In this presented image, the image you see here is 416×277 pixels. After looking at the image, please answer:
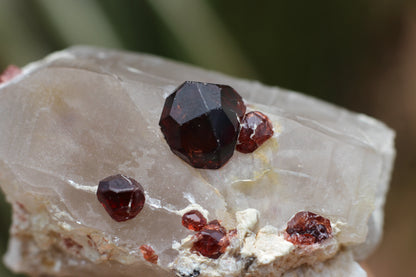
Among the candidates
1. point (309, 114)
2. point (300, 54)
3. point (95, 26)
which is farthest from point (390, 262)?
point (95, 26)

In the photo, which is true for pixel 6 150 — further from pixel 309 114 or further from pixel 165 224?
pixel 309 114

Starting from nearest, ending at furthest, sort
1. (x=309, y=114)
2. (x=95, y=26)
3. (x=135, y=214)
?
(x=135, y=214) < (x=309, y=114) < (x=95, y=26)

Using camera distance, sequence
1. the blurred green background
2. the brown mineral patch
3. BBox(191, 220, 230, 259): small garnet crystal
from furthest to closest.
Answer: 1. the blurred green background
2. the brown mineral patch
3. BBox(191, 220, 230, 259): small garnet crystal

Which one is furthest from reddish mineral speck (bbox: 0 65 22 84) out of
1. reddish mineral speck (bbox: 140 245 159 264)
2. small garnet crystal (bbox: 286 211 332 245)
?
small garnet crystal (bbox: 286 211 332 245)

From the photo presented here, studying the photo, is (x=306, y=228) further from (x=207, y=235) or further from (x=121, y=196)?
(x=121, y=196)

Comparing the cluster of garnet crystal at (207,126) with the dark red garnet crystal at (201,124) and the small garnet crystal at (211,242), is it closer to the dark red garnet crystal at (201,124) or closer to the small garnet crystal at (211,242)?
the dark red garnet crystal at (201,124)

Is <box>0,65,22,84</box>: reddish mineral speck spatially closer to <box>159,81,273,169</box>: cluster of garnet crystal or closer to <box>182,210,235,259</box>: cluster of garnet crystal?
<box>159,81,273,169</box>: cluster of garnet crystal

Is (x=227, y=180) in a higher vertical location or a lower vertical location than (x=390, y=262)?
higher
